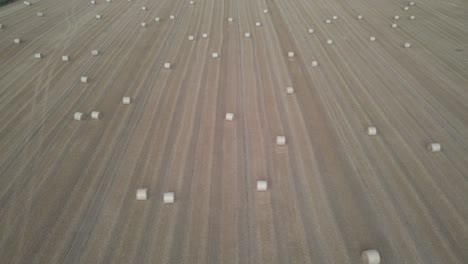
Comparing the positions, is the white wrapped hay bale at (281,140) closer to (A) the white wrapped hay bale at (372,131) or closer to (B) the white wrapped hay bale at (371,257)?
(A) the white wrapped hay bale at (372,131)

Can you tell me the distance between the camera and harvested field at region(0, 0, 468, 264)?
4.29m

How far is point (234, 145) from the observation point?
5.97 metres

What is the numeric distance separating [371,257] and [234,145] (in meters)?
3.05

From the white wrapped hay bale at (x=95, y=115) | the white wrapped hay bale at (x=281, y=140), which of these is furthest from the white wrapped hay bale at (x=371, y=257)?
the white wrapped hay bale at (x=95, y=115)

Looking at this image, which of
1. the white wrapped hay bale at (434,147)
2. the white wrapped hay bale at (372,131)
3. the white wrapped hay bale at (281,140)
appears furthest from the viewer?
the white wrapped hay bale at (372,131)

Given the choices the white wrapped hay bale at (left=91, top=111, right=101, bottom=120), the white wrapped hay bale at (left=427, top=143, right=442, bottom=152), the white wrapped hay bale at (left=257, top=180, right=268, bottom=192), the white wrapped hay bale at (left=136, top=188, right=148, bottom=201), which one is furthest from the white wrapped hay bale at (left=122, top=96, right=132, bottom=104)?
the white wrapped hay bale at (left=427, top=143, right=442, bottom=152)

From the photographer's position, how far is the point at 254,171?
17.6 ft

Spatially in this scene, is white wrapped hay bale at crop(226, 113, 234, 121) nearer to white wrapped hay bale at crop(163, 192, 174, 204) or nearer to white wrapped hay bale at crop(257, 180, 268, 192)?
white wrapped hay bale at crop(257, 180, 268, 192)

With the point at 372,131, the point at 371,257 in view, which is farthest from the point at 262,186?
the point at 372,131

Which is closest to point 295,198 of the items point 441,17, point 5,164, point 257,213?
point 257,213

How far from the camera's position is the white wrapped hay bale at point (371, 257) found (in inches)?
152

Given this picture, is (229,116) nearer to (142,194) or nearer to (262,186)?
(262,186)

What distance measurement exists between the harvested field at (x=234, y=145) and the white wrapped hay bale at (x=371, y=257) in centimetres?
19

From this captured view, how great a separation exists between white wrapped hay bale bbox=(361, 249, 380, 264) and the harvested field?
0.19 metres
